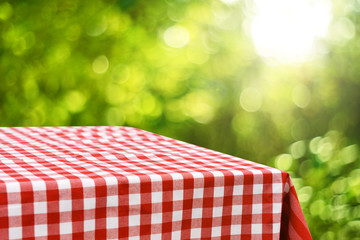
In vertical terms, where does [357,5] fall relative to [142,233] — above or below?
above

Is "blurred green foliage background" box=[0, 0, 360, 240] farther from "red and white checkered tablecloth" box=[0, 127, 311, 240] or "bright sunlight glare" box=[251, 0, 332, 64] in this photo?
"red and white checkered tablecloth" box=[0, 127, 311, 240]

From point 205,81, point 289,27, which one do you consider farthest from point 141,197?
point 289,27

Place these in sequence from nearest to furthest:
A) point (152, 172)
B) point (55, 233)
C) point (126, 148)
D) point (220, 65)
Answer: point (55, 233) < point (152, 172) < point (126, 148) < point (220, 65)

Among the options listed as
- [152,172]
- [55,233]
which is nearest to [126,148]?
[152,172]

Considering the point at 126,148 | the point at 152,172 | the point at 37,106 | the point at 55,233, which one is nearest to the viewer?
the point at 55,233

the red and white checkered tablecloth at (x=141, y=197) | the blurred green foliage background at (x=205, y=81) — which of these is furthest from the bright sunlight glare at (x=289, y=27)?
the red and white checkered tablecloth at (x=141, y=197)

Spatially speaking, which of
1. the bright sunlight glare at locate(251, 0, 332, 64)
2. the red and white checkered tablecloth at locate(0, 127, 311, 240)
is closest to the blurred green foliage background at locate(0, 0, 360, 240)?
the bright sunlight glare at locate(251, 0, 332, 64)

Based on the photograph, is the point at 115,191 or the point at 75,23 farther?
the point at 75,23

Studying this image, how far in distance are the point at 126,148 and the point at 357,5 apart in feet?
8.50

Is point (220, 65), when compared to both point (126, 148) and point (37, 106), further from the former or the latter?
point (126, 148)

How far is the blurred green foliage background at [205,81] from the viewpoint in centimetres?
325

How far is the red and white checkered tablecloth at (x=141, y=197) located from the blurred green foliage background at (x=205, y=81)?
1820 millimetres

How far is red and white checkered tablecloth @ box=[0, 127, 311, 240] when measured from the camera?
1.10m

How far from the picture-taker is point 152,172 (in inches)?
48.8
